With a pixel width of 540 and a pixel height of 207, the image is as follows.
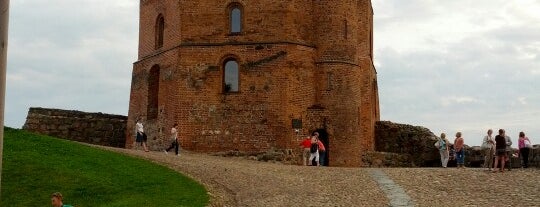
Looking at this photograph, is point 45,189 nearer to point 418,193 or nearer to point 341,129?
point 418,193

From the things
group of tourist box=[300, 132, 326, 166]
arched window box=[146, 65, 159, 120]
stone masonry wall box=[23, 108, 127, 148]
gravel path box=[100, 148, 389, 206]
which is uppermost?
arched window box=[146, 65, 159, 120]

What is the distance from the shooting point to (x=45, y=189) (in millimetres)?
17031

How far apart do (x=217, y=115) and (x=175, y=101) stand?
1.98m

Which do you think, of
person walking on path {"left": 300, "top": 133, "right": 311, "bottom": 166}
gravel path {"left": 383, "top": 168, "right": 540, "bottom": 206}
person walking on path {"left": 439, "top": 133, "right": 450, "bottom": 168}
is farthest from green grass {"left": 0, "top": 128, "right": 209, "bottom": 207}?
person walking on path {"left": 439, "top": 133, "right": 450, "bottom": 168}

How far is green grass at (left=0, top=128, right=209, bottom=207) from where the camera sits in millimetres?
16094

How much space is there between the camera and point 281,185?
18.2 metres

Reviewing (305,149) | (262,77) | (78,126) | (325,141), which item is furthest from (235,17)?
(78,126)

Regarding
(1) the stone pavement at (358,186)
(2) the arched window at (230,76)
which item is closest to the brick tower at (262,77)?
(2) the arched window at (230,76)

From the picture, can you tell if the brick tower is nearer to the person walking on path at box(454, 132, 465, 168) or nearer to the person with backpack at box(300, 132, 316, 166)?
the person with backpack at box(300, 132, 316, 166)

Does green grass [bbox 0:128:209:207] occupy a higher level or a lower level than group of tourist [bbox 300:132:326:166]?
lower

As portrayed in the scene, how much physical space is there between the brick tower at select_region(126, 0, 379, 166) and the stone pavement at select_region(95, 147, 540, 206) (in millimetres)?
6869

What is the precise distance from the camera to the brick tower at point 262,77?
28.8m

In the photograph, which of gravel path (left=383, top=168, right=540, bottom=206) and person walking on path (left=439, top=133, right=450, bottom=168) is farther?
person walking on path (left=439, top=133, right=450, bottom=168)

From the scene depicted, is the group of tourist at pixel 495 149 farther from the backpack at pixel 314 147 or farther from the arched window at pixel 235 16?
the arched window at pixel 235 16
